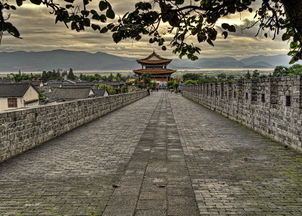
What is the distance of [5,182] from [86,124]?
801cm

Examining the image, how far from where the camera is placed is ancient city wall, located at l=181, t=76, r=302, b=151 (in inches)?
293

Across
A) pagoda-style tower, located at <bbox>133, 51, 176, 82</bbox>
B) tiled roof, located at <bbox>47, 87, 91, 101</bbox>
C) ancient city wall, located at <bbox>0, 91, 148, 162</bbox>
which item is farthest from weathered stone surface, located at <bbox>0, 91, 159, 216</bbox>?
pagoda-style tower, located at <bbox>133, 51, 176, 82</bbox>

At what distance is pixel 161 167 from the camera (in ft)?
19.3

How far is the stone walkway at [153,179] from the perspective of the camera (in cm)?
391

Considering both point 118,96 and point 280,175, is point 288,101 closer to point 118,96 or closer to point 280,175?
point 280,175

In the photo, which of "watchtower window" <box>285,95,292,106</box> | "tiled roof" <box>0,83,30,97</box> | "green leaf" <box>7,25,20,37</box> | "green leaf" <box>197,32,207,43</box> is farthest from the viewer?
"tiled roof" <box>0,83,30,97</box>

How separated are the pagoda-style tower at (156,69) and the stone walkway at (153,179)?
10087 centimetres

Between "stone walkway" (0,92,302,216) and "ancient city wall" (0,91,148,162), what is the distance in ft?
1.01

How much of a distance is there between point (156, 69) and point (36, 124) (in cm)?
10408

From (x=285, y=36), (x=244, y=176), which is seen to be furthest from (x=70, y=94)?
(x=285, y=36)

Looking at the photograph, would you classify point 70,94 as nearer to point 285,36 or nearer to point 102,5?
point 285,36

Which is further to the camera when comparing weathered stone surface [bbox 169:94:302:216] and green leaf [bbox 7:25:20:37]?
weathered stone surface [bbox 169:94:302:216]

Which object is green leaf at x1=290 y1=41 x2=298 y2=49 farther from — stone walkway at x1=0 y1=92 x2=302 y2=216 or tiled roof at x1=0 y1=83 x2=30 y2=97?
tiled roof at x1=0 y1=83 x2=30 y2=97

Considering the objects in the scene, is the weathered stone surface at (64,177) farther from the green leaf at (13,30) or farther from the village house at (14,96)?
the village house at (14,96)
